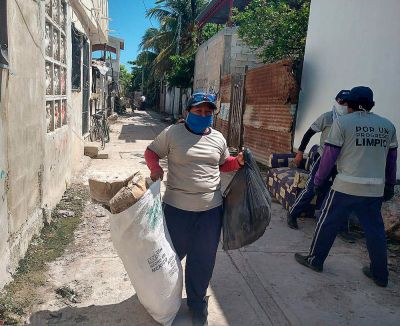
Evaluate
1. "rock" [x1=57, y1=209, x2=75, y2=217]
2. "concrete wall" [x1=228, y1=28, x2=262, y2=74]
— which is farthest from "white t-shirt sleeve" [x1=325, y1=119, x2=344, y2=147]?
"concrete wall" [x1=228, y1=28, x2=262, y2=74]

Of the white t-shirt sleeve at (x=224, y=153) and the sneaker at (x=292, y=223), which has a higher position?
the white t-shirt sleeve at (x=224, y=153)

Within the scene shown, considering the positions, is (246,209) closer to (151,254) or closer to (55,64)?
(151,254)

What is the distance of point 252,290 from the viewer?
3.16m

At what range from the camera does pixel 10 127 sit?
2.96m

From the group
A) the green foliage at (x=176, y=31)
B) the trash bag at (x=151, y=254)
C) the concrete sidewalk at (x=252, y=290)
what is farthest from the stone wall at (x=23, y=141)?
the green foliage at (x=176, y=31)

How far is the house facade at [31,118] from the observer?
9.42 ft

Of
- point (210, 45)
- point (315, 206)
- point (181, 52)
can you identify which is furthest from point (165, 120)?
point (315, 206)

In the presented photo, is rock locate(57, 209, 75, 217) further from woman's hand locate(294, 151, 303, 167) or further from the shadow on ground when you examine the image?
woman's hand locate(294, 151, 303, 167)

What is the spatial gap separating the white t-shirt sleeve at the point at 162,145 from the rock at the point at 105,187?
309 mm

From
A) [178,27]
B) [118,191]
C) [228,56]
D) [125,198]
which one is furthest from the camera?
[178,27]

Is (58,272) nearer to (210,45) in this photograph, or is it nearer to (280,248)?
(280,248)

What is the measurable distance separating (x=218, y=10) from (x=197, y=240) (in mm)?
14924

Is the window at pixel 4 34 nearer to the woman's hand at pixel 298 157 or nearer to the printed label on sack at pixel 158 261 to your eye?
the printed label on sack at pixel 158 261

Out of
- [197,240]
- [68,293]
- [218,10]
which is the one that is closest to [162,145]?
[197,240]
